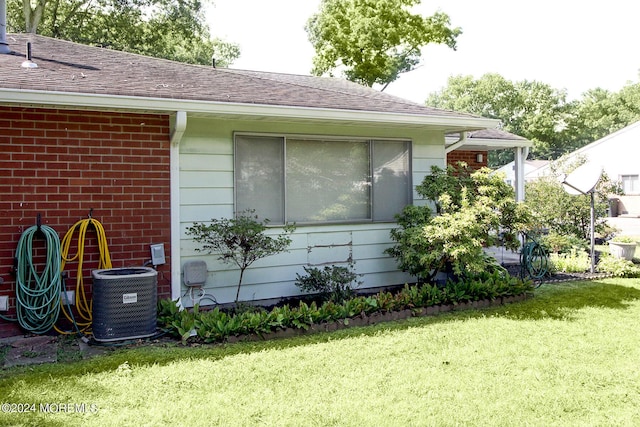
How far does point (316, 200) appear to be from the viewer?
683cm

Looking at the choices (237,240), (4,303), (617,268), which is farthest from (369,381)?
(617,268)

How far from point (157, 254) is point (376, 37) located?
22773 millimetres

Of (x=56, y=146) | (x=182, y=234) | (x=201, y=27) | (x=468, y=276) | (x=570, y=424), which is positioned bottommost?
(x=570, y=424)

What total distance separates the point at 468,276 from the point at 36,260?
4843 mm

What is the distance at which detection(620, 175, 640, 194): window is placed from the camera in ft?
83.0

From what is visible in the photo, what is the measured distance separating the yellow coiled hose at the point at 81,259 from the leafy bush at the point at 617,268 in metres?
7.40

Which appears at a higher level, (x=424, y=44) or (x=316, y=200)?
(x=424, y=44)

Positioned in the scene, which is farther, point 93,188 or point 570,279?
point 570,279

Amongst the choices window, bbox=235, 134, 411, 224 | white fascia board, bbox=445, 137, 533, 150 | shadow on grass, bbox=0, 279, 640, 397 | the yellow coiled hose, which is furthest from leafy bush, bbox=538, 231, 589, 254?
the yellow coiled hose

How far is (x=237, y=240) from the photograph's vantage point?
5.70m

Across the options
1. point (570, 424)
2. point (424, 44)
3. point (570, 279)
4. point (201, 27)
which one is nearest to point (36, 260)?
point (570, 424)

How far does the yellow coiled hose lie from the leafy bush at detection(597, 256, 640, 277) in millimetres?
7396

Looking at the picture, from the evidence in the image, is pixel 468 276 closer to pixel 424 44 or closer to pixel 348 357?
pixel 348 357

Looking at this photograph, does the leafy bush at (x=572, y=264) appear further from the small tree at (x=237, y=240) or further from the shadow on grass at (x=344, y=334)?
the small tree at (x=237, y=240)
